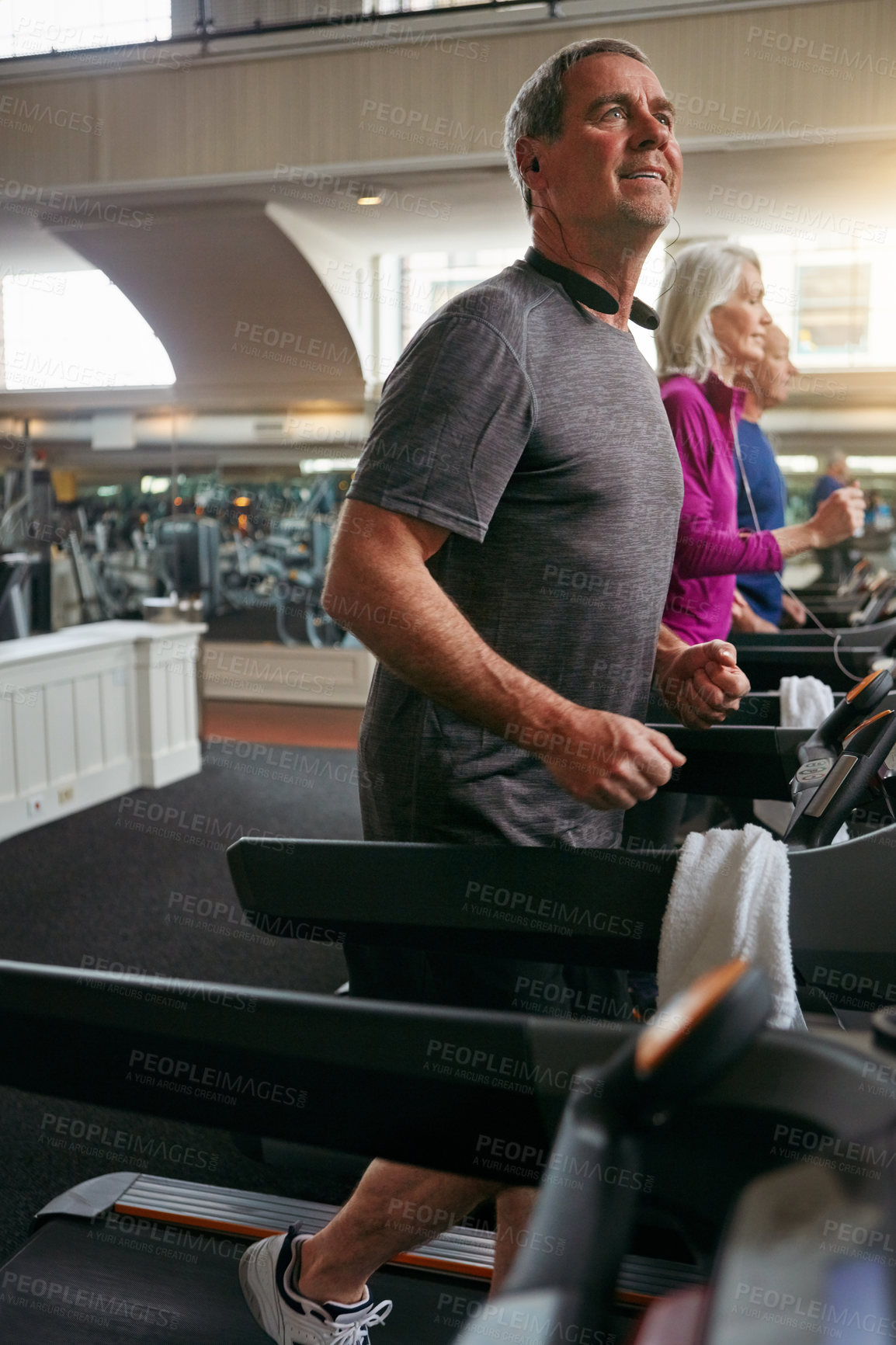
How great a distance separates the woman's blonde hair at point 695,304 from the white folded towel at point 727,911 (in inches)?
68.1

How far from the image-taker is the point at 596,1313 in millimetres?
396

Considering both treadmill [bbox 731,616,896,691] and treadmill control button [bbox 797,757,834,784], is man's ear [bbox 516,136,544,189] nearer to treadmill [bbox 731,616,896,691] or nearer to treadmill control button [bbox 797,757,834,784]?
treadmill control button [bbox 797,757,834,784]

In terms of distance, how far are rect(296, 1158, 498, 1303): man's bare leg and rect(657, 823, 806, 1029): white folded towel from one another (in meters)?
0.39

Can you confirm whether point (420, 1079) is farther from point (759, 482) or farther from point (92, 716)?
point (92, 716)

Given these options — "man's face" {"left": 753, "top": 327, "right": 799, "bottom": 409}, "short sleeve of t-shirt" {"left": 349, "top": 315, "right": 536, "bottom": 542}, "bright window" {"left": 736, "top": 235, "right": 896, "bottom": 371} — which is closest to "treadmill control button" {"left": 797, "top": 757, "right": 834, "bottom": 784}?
"short sleeve of t-shirt" {"left": 349, "top": 315, "right": 536, "bottom": 542}

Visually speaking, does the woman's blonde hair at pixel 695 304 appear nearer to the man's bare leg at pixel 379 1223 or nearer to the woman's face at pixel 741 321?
the woman's face at pixel 741 321

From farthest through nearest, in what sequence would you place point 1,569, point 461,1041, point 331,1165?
point 1,569
point 331,1165
point 461,1041

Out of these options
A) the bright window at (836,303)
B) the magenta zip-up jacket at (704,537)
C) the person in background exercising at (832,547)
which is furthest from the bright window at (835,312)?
the magenta zip-up jacket at (704,537)

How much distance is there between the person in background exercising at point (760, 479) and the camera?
2846 mm

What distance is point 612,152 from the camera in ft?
4.13

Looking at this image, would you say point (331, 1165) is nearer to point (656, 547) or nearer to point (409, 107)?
point (656, 547)

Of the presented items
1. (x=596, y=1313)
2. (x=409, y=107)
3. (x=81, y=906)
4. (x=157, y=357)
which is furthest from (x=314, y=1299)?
(x=157, y=357)

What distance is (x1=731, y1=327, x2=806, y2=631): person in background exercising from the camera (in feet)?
9.34

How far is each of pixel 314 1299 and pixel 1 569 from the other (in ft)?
19.1
